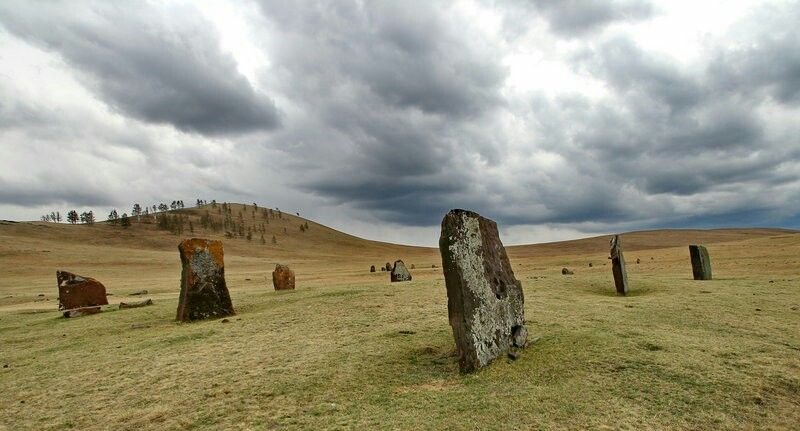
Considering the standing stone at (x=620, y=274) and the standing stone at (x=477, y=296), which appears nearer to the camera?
the standing stone at (x=477, y=296)

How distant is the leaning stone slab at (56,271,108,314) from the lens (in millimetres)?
19127

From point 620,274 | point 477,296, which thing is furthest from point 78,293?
point 620,274

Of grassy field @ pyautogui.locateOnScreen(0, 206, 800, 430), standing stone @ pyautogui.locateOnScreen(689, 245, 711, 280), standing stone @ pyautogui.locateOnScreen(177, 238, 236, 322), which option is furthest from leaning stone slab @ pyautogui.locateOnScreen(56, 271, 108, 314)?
standing stone @ pyautogui.locateOnScreen(689, 245, 711, 280)

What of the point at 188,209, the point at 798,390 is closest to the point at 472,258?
the point at 798,390

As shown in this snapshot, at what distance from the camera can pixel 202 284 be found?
16.1 metres

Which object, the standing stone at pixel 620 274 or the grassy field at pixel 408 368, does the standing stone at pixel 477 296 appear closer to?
the grassy field at pixel 408 368

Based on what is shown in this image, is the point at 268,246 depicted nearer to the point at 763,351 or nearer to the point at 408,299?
the point at 408,299

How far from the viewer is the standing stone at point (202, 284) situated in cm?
1568

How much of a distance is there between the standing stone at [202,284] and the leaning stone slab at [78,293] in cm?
618

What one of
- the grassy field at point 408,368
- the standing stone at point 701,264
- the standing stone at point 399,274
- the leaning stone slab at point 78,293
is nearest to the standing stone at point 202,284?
the grassy field at point 408,368

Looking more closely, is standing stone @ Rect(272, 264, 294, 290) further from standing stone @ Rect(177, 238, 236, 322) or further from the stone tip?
the stone tip

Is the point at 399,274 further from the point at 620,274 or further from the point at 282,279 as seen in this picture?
the point at 620,274

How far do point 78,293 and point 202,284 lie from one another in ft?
23.6

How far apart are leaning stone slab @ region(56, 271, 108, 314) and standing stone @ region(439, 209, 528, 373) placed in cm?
1710
